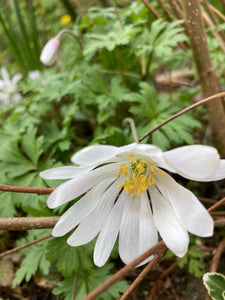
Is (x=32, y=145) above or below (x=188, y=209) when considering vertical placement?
above

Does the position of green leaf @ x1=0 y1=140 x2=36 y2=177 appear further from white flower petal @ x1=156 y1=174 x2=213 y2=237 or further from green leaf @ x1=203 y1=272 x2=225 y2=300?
green leaf @ x1=203 y1=272 x2=225 y2=300

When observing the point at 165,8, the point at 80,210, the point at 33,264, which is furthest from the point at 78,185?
the point at 165,8

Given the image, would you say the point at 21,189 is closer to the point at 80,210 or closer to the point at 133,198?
the point at 80,210

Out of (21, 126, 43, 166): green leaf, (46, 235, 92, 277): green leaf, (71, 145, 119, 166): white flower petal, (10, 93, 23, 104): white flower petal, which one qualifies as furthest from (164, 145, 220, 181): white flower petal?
(10, 93, 23, 104): white flower petal

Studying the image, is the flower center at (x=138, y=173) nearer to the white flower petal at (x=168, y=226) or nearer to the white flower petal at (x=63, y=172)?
the white flower petal at (x=168, y=226)

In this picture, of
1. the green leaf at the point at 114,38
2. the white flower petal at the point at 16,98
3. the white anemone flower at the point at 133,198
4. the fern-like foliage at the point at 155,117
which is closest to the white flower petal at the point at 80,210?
the white anemone flower at the point at 133,198
